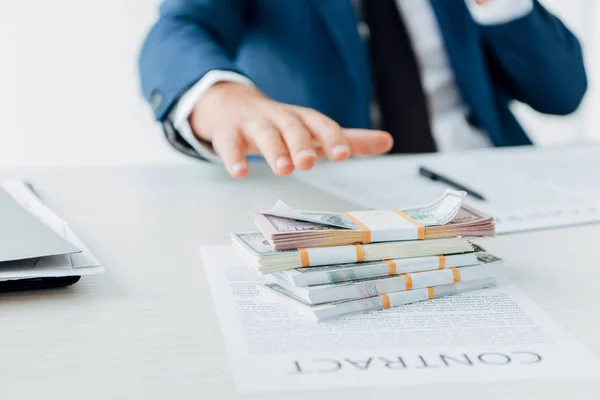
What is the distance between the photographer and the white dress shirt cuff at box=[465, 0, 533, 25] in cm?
121

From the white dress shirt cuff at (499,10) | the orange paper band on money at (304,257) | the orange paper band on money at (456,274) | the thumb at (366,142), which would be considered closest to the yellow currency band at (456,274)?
the orange paper band on money at (456,274)

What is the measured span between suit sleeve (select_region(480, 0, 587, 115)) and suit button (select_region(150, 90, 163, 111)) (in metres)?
0.55

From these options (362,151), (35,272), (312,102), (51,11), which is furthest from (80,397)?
(51,11)

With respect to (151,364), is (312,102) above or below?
above

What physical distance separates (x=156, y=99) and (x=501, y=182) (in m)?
0.48

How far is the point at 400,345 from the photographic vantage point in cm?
55

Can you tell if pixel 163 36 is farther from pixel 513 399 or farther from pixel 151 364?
pixel 513 399

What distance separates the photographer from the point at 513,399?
0.48 metres

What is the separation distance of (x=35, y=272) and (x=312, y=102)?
818 millimetres

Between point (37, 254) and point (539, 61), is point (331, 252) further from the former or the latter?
point (539, 61)

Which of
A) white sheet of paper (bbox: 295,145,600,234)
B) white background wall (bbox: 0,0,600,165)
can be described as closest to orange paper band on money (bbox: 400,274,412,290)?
white sheet of paper (bbox: 295,145,600,234)

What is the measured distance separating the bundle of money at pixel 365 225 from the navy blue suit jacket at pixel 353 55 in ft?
2.17

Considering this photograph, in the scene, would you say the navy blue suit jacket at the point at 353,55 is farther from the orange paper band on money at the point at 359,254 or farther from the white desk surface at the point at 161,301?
the orange paper band on money at the point at 359,254

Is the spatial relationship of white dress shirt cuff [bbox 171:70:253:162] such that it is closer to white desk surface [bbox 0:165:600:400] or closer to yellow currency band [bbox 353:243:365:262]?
white desk surface [bbox 0:165:600:400]
